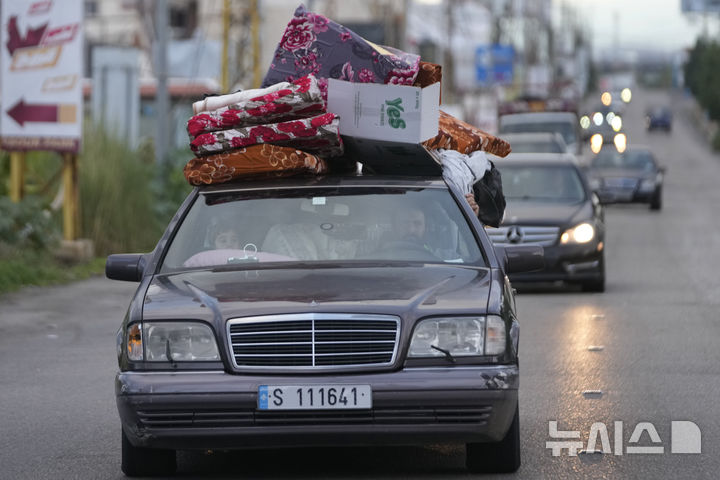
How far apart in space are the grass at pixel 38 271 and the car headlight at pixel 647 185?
65.7ft

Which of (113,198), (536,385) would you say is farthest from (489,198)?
(113,198)

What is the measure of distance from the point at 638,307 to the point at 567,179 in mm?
3138

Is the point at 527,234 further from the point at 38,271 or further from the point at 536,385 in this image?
the point at 536,385

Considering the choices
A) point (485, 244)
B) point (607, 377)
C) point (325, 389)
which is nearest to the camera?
point (325, 389)

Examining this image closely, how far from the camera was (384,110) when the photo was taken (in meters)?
8.23

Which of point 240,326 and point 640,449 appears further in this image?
point 640,449

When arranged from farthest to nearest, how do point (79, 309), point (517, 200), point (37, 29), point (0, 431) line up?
point (37, 29) → point (517, 200) → point (79, 309) → point (0, 431)

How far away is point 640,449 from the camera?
757 centimetres

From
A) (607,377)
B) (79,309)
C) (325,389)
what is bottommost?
(79,309)

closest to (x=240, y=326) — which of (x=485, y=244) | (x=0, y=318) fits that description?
(x=485, y=244)

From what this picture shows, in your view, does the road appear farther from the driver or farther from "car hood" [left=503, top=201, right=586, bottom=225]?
the driver

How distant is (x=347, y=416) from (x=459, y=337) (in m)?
0.57

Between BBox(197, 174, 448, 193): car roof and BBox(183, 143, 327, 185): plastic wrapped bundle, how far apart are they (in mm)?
41

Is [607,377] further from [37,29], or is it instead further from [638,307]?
[37,29]
